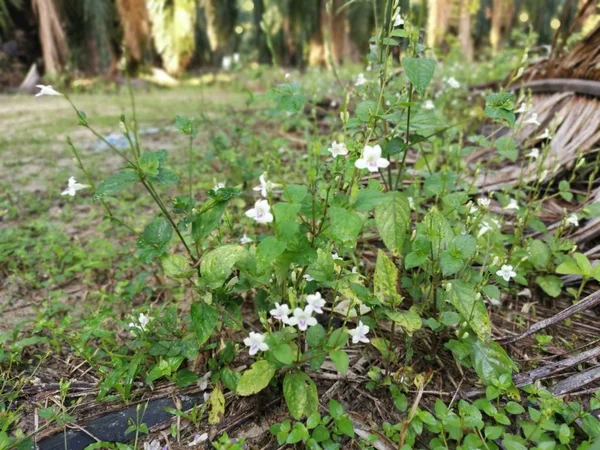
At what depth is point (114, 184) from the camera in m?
1.11

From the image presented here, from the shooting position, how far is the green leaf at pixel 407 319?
3.93ft

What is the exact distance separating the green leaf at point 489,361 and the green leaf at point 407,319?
231 mm

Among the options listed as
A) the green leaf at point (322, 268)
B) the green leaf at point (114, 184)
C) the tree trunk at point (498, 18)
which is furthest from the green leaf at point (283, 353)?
the tree trunk at point (498, 18)

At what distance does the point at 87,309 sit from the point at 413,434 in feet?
4.66

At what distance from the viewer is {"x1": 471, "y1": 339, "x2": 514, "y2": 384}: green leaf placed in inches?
49.2

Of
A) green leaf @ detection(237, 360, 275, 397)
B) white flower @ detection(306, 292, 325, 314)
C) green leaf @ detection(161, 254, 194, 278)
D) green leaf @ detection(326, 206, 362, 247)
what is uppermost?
green leaf @ detection(326, 206, 362, 247)

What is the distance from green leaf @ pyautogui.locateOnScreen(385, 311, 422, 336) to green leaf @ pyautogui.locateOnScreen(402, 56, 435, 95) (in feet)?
2.13

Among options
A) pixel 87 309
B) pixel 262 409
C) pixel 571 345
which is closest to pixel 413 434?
pixel 262 409

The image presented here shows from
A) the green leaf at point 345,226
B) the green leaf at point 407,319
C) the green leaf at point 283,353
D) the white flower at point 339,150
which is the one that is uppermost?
the white flower at point 339,150

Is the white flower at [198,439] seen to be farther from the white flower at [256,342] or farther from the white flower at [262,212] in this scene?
the white flower at [262,212]

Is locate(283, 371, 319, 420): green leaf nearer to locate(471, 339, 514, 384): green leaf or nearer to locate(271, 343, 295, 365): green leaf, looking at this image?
locate(271, 343, 295, 365): green leaf

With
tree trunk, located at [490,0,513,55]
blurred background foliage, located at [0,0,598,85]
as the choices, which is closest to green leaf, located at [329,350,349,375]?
blurred background foliage, located at [0,0,598,85]

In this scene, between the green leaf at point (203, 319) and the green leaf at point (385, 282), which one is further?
the green leaf at point (385, 282)

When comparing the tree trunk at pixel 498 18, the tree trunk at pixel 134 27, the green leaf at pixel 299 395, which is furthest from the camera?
Answer: the tree trunk at pixel 498 18
